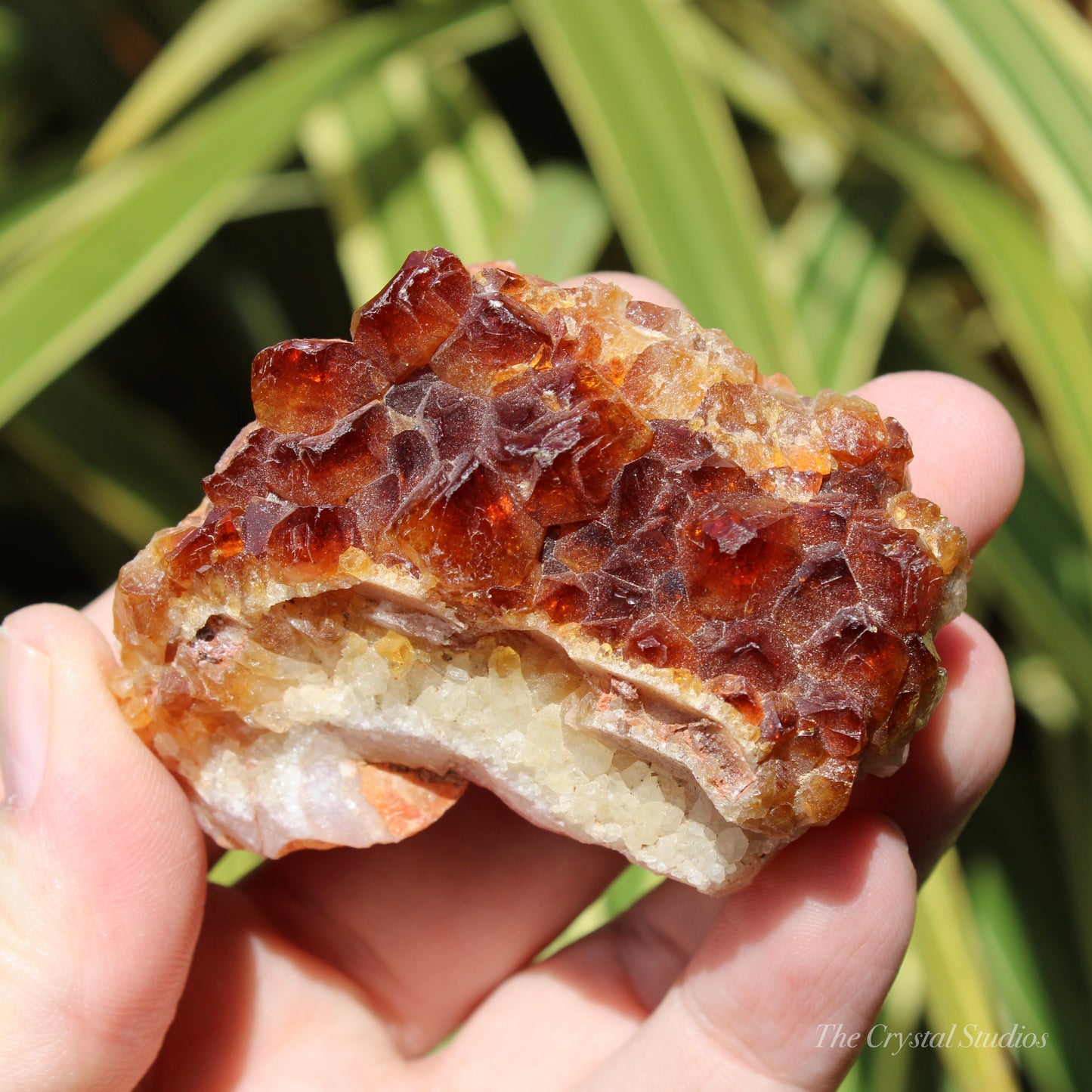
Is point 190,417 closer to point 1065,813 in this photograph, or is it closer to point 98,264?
point 98,264

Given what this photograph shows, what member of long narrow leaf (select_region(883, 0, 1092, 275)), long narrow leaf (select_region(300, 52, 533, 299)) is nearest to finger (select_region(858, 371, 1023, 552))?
long narrow leaf (select_region(883, 0, 1092, 275))

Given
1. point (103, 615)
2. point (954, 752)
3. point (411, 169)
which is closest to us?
point (954, 752)

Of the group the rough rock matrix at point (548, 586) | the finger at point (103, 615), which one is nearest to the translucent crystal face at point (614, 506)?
the rough rock matrix at point (548, 586)

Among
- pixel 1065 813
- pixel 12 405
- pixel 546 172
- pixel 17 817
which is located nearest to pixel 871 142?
pixel 546 172

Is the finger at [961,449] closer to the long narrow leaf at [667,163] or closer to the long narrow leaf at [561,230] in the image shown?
the long narrow leaf at [667,163]

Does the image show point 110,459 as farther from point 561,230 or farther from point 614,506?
point 614,506

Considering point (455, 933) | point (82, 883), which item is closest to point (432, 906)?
point (455, 933)
